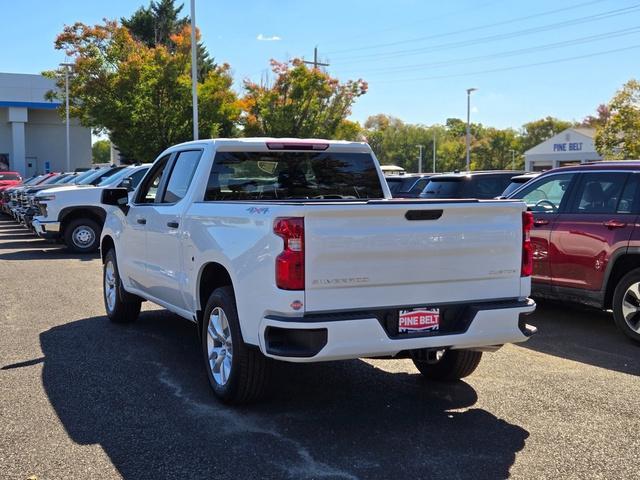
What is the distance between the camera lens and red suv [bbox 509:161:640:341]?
273 inches

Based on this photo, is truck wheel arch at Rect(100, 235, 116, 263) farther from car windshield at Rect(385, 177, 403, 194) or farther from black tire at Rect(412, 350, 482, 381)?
car windshield at Rect(385, 177, 403, 194)

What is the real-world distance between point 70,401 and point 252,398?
1.42 m

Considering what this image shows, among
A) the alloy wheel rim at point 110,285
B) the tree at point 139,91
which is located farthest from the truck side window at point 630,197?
the tree at point 139,91

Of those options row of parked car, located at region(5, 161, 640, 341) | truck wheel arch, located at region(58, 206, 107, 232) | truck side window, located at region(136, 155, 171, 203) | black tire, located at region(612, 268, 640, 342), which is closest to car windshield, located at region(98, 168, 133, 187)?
truck wheel arch, located at region(58, 206, 107, 232)

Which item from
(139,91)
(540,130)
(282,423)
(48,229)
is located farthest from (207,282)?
(540,130)

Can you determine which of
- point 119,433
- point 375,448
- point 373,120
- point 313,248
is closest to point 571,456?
point 375,448

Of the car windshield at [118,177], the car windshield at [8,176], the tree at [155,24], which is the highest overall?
the tree at [155,24]

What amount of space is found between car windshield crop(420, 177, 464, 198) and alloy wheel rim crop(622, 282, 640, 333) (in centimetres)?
549

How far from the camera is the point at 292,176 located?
6.29m

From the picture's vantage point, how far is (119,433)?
4.48 metres

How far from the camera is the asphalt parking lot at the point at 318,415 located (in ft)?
13.1

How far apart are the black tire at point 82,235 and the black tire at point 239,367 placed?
11.1 meters

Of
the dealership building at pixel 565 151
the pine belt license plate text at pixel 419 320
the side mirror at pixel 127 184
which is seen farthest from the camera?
the dealership building at pixel 565 151

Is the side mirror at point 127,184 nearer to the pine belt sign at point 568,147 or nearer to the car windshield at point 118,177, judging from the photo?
the car windshield at point 118,177
